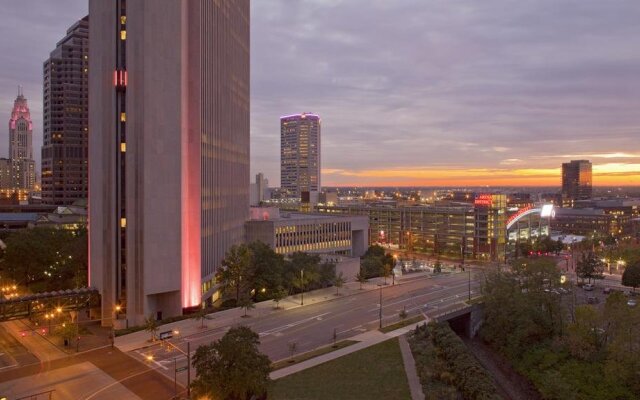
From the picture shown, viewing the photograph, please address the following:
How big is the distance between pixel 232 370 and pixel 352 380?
14765 millimetres

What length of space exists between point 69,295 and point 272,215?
78.3m

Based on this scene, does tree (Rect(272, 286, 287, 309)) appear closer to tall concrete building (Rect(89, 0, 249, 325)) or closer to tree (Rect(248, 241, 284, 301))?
tree (Rect(248, 241, 284, 301))

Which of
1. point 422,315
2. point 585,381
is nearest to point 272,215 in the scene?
point 422,315

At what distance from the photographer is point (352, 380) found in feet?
163

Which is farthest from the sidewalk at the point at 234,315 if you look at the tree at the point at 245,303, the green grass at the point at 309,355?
the green grass at the point at 309,355

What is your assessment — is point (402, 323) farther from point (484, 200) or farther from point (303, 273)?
point (484, 200)

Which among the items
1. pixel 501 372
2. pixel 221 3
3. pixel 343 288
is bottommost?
pixel 501 372

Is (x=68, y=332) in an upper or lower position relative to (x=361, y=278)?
upper

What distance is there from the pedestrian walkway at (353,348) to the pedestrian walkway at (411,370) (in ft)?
8.35

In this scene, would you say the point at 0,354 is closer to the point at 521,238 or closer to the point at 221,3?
the point at 221,3

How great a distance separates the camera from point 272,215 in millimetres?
143375

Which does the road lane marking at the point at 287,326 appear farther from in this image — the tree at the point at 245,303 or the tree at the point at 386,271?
the tree at the point at 386,271

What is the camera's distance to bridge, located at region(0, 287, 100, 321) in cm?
6406

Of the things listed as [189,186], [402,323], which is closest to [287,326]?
[402,323]
